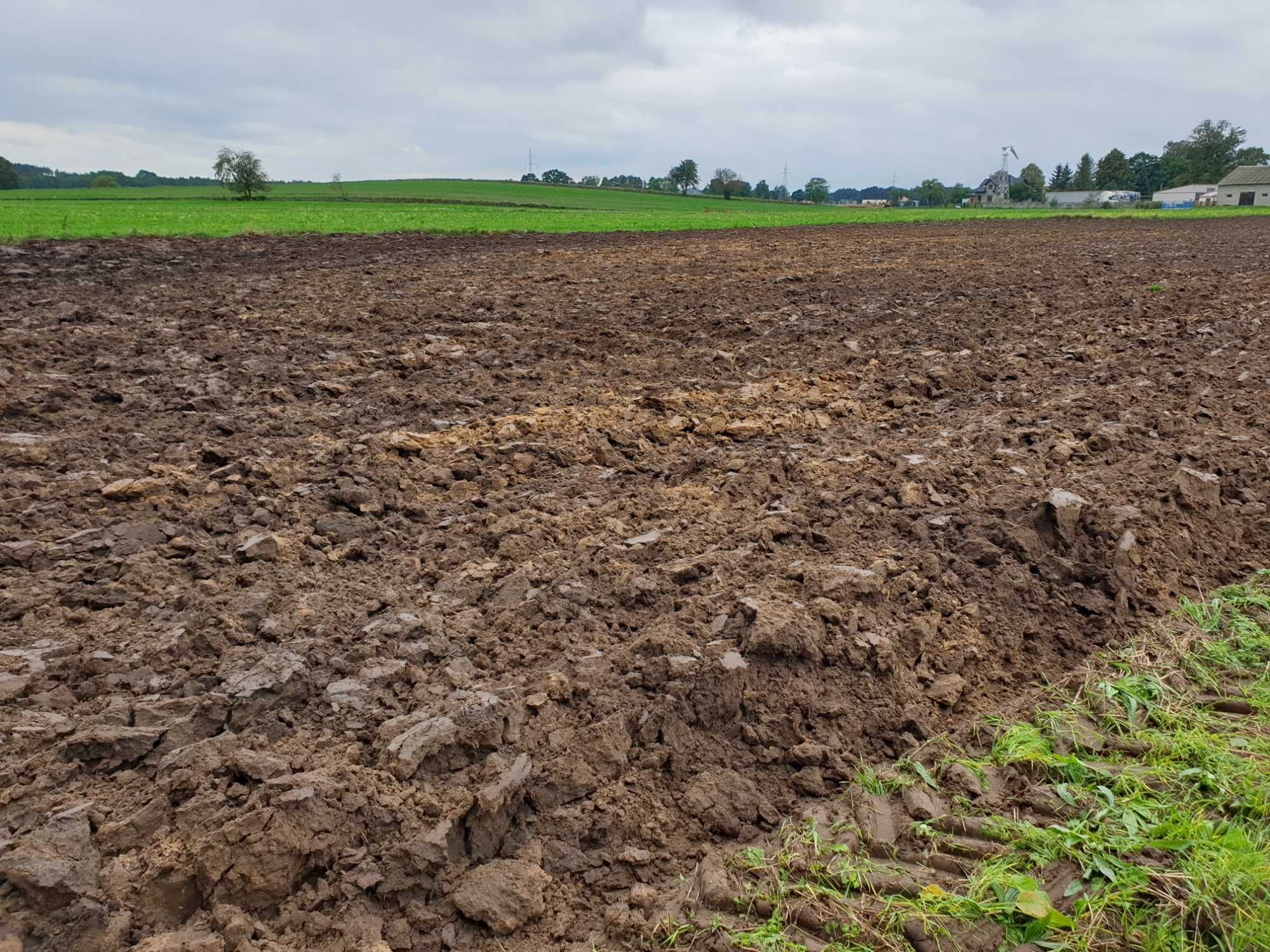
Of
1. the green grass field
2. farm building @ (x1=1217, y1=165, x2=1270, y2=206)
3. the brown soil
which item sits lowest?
the brown soil

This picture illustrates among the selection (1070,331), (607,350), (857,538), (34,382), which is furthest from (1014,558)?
(34,382)

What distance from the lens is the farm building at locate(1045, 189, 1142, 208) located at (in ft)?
310

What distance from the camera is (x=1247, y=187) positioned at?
281 feet

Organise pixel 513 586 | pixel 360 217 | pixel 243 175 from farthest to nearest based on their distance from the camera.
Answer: pixel 243 175 → pixel 360 217 → pixel 513 586

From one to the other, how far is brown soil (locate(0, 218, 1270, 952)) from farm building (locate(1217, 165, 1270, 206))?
99.9 meters

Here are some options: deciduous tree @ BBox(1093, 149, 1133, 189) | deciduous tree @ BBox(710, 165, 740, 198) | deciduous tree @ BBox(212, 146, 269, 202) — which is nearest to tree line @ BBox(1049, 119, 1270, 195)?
deciduous tree @ BBox(1093, 149, 1133, 189)

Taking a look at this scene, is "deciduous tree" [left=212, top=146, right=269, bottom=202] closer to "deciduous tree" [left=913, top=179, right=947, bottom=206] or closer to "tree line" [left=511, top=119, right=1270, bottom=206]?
"tree line" [left=511, top=119, right=1270, bottom=206]

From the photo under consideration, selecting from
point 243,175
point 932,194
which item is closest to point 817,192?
point 932,194

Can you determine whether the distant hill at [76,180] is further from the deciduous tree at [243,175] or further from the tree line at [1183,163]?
the tree line at [1183,163]

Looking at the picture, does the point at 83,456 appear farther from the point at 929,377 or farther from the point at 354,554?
the point at 929,377

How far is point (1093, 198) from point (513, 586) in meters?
119

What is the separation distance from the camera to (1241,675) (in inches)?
134

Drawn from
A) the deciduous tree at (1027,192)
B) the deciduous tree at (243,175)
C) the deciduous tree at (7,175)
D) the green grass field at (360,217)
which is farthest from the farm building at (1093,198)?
the deciduous tree at (7,175)

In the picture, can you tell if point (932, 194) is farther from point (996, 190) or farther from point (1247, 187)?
point (1247, 187)
